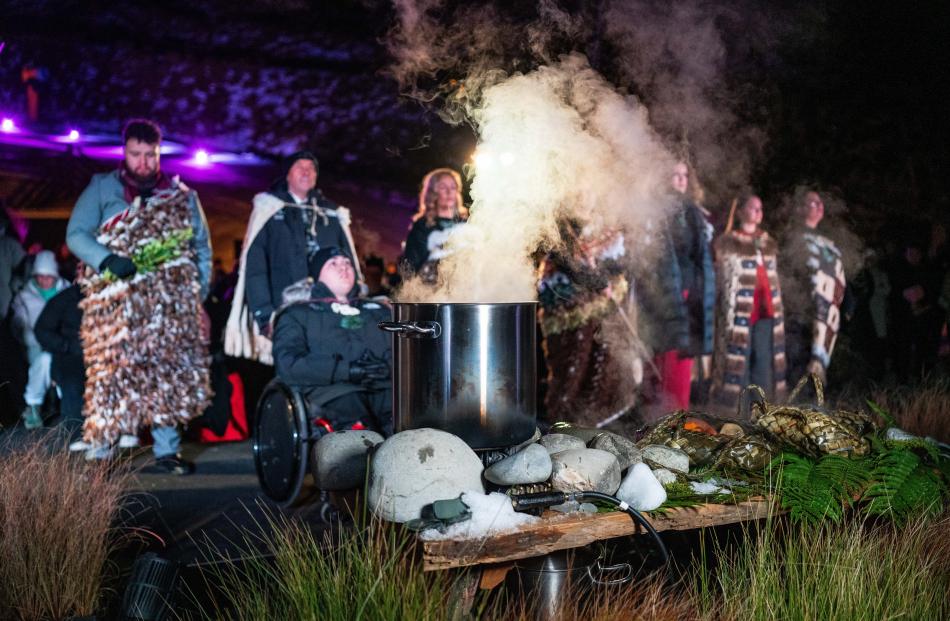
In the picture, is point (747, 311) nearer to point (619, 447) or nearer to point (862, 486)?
point (862, 486)

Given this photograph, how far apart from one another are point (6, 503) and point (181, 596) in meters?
0.79

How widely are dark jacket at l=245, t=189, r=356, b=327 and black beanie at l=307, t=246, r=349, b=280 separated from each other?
0.18m

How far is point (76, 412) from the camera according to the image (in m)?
7.06

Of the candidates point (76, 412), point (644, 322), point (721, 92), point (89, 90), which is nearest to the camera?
point (644, 322)

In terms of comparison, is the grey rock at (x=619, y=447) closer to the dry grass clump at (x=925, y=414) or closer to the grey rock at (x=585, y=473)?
the grey rock at (x=585, y=473)

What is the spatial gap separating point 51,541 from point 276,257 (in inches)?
125

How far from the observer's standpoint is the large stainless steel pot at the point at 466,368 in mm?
3080

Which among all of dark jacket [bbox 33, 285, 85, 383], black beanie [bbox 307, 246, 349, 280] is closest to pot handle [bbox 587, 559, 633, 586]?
black beanie [bbox 307, 246, 349, 280]

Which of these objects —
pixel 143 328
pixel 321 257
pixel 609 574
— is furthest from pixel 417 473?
pixel 143 328

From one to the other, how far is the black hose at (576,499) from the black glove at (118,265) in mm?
3693

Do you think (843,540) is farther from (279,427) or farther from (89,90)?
(89,90)

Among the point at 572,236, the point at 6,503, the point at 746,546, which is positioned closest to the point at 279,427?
the point at 6,503

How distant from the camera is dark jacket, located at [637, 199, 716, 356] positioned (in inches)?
259

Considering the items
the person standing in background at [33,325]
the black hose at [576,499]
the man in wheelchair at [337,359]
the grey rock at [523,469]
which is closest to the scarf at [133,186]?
→ the man in wheelchair at [337,359]
